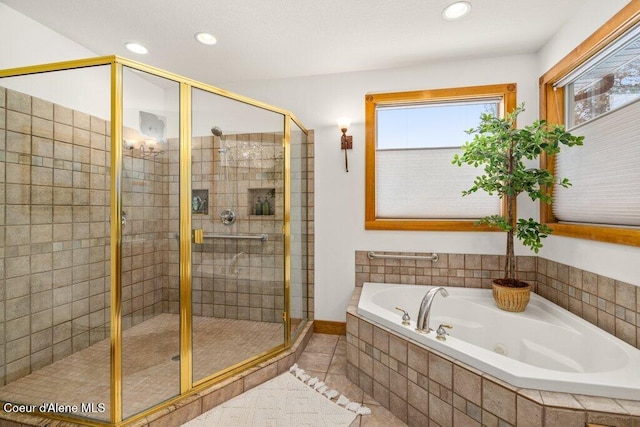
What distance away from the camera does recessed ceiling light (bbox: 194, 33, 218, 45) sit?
2049 millimetres

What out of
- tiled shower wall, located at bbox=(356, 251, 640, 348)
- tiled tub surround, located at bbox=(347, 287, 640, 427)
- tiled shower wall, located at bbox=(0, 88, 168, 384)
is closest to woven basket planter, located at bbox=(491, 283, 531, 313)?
tiled shower wall, located at bbox=(356, 251, 640, 348)

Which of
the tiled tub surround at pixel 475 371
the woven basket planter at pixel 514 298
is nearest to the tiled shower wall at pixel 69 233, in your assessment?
the tiled tub surround at pixel 475 371

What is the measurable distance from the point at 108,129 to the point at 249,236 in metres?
1.17

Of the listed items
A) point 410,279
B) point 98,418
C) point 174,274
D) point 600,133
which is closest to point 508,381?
point 410,279

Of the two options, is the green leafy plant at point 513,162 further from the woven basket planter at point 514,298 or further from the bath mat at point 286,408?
the bath mat at point 286,408

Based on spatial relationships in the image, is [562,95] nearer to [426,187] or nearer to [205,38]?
[426,187]

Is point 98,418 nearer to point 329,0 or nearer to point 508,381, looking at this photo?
point 508,381

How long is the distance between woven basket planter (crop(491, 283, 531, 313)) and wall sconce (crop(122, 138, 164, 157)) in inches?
95.8

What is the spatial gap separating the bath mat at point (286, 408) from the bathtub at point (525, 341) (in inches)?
21.1

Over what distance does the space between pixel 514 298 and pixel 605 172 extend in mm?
928

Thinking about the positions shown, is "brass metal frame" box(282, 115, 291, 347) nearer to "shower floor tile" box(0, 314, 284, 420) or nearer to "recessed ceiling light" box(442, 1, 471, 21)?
"shower floor tile" box(0, 314, 284, 420)

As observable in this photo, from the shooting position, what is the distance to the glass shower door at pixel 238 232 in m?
1.88

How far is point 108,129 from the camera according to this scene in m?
1.46

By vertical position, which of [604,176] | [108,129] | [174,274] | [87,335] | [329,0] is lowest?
[87,335]
